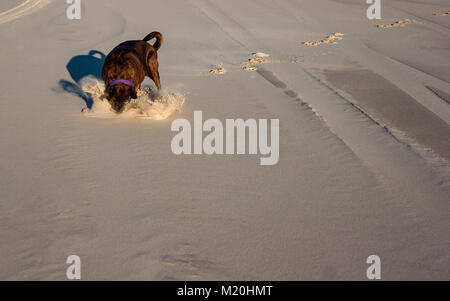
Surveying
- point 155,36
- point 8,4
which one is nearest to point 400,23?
point 155,36

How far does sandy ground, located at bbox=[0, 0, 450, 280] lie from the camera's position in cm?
343

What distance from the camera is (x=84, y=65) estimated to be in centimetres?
872

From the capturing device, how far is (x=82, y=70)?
8391 mm

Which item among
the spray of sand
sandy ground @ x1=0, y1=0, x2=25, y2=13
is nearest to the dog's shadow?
the spray of sand

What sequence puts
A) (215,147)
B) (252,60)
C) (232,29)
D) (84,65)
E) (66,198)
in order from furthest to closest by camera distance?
1. (232,29)
2. (252,60)
3. (84,65)
4. (215,147)
5. (66,198)

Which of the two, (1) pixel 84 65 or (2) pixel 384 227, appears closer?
(2) pixel 384 227

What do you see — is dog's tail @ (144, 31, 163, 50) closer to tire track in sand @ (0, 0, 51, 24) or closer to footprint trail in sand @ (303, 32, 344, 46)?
footprint trail in sand @ (303, 32, 344, 46)

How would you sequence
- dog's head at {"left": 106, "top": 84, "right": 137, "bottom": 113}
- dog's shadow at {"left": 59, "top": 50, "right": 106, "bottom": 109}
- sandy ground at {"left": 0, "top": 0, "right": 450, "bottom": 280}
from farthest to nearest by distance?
dog's shadow at {"left": 59, "top": 50, "right": 106, "bottom": 109} → dog's head at {"left": 106, "top": 84, "right": 137, "bottom": 113} → sandy ground at {"left": 0, "top": 0, "right": 450, "bottom": 280}

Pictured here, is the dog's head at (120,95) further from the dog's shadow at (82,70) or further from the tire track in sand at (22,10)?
the tire track in sand at (22,10)

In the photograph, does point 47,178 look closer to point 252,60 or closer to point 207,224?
point 207,224

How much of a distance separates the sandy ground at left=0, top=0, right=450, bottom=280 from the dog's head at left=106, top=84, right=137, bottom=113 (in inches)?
10.6

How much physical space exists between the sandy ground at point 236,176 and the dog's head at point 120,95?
0.89 ft

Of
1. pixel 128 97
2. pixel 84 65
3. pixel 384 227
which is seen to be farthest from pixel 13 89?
pixel 384 227
